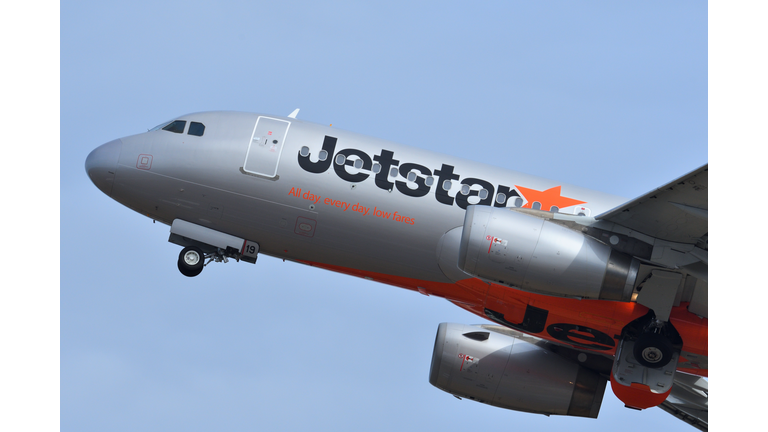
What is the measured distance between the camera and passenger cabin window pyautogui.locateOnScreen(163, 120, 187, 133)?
22.5 m

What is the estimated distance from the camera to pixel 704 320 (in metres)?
20.6

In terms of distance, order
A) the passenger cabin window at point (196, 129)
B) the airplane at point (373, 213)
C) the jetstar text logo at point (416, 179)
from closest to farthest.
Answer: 1. the airplane at point (373, 213)
2. the jetstar text logo at point (416, 179)
3. the passenger cabin window at point (196, 129)

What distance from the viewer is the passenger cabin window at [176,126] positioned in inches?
887

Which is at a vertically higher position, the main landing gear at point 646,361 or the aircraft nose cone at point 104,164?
the aircraft nose cone at point 104,164

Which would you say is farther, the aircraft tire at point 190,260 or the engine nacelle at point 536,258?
the aircraft tire at point 190,260

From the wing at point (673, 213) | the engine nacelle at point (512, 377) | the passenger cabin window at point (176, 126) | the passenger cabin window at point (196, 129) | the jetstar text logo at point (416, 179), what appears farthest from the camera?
the engine nacelle at point (512, 377)

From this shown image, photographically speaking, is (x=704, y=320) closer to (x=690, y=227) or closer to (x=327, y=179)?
(x=690, y=227)

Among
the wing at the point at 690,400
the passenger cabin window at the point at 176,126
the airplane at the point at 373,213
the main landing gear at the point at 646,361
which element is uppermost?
the passenger cabin window at the point at 176,126

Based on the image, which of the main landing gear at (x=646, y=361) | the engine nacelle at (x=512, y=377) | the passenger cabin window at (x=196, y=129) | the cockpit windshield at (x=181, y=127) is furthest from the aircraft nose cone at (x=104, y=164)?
the main landing gear at (x=646, y=361)

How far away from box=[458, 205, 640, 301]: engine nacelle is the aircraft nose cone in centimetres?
960

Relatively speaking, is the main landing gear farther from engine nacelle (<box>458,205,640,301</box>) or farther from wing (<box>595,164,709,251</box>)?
engine nacelle (<box>458,205,640,301</box>)

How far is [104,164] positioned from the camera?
22.2 metres

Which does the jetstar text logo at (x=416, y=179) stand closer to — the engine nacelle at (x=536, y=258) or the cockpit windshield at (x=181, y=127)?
the engine nacelle at (x=536, y=258)

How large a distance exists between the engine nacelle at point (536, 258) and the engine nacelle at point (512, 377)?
20.7ft
